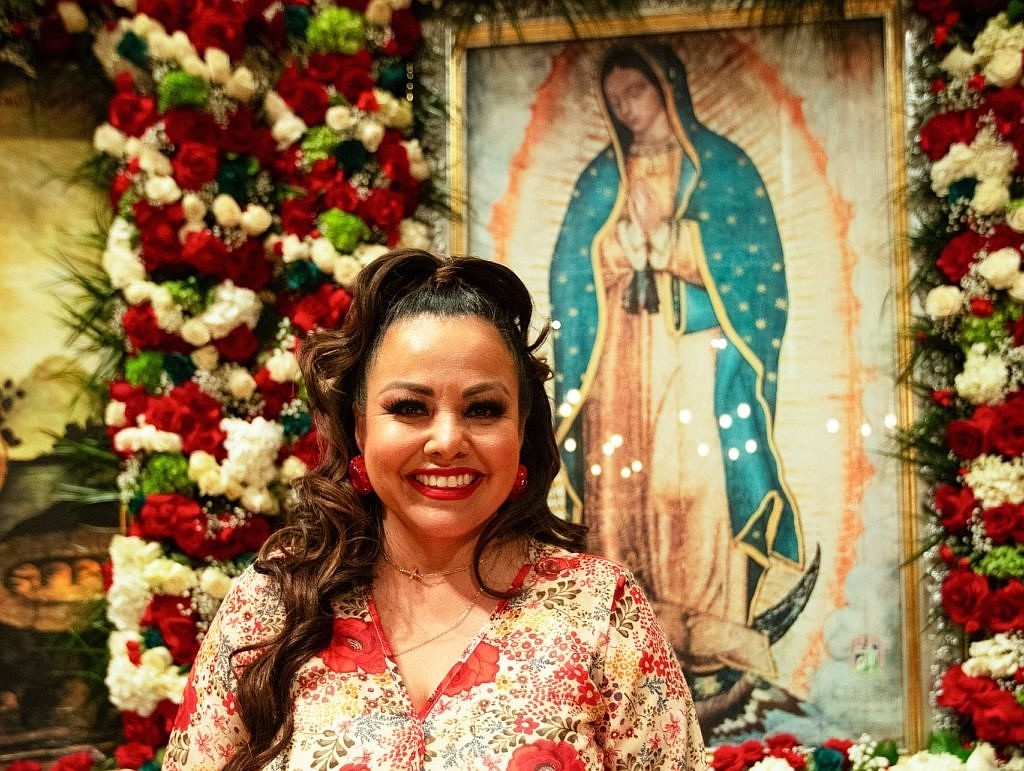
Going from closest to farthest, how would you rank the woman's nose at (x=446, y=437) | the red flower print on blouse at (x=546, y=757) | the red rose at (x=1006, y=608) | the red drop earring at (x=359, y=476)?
1. the red flower print on blouse at (x=546, y=757)
2. the woman's nose at (x=446, y=437)
3. the red drop earring at (x=359, y=476)
4. the red rose at (x=1006, y=608)

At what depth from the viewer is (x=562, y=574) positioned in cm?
257

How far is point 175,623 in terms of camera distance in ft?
11.3

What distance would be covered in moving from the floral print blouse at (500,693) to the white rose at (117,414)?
1142mm

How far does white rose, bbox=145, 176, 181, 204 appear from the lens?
11.5 feet

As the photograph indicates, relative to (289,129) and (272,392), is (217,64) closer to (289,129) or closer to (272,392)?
(289,129)

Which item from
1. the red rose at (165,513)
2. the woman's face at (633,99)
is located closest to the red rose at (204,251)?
the red rose at (165,513)

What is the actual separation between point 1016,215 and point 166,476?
2.62m

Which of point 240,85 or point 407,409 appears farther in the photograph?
point 240,85

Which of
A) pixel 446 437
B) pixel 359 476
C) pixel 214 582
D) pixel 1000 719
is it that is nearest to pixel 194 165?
pixel 214 582

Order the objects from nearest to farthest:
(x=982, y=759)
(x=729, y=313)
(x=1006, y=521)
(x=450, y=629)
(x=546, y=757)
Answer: (x=546, y=757) → (x=450, y=629) → (x=982, y=759) → (x=1006, y=521) → (x=729, y=313)

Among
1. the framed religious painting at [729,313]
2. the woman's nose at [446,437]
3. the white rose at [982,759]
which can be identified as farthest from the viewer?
the framed religious painting at [729,313]

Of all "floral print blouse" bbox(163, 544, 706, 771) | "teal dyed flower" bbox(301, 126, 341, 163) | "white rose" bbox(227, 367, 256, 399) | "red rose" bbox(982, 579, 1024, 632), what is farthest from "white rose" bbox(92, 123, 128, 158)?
"red rose" bbox(982, 579, 1024, 632)

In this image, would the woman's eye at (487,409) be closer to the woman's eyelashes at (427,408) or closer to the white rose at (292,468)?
→ the woman's eyelashes at (427,408)

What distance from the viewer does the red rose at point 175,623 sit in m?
3.44
